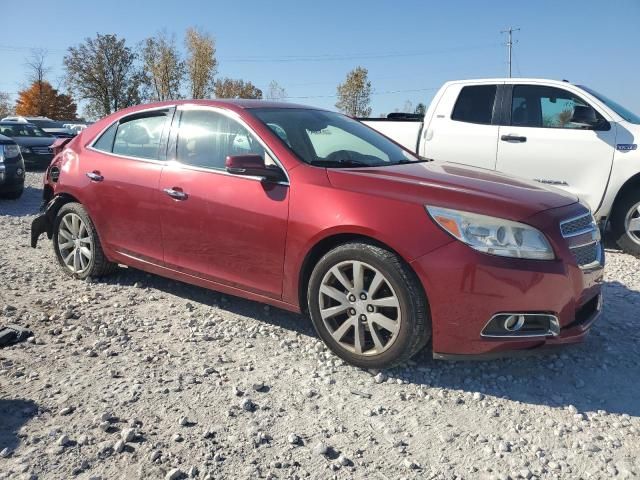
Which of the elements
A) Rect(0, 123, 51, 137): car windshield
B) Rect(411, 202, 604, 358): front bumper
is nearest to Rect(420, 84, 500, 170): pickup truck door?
Rect(411, 202, 604, 358): front bumper

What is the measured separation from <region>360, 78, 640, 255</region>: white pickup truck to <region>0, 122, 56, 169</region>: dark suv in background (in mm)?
12550

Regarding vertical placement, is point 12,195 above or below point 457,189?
below

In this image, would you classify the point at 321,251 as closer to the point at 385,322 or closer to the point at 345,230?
the point at 345,230

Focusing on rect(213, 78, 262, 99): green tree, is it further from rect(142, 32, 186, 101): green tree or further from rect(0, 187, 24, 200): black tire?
rect(0, 187, 24, 200): black tire

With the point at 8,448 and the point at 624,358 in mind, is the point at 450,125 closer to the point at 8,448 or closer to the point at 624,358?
the point at 624,358

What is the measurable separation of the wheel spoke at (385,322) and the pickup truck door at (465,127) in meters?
4.09

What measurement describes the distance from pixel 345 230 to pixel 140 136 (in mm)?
2241

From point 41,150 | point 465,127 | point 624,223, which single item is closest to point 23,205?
point 41,150

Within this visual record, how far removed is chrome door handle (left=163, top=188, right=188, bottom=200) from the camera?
13.0 feet

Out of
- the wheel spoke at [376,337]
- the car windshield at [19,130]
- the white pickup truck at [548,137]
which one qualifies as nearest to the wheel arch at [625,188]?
the white pickup truck at [548,137]

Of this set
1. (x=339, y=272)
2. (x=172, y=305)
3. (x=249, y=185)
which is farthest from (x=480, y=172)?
(x=172, y=305)

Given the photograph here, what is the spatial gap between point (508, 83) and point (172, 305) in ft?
16.1

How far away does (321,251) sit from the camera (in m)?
3.42

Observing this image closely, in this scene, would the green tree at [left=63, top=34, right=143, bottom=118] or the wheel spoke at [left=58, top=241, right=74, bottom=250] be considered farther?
the green tree at [left=63, top=34, right=143, bottom=118]
